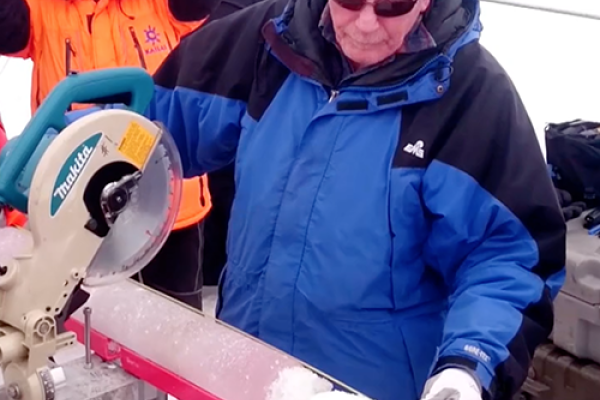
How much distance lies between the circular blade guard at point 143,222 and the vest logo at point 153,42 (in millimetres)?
941

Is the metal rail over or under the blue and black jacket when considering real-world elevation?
under

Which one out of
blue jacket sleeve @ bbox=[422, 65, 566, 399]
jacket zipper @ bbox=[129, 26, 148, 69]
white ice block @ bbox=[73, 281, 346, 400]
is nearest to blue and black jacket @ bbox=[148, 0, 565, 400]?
blue jacket sleeve @ bbox=[422, 65, 566, 399]

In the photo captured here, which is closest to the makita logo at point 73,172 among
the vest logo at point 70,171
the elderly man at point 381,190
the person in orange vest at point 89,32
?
the vest logo at point 70,171

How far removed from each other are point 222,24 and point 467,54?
44 cm

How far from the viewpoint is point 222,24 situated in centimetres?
163

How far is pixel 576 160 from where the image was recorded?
2.48m

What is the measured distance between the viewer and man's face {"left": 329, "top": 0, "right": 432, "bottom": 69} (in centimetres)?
141

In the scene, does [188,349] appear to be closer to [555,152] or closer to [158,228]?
[158,228]

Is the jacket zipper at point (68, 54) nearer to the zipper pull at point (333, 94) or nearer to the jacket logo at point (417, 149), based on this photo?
the zipper pull at point (333, 94)

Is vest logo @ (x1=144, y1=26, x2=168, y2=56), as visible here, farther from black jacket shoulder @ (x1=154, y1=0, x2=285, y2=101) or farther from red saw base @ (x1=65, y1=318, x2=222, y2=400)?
red saw base @ (x1=65, y1=318, x2=222, y2=400)

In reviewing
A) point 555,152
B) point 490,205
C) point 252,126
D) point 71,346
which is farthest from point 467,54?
point 555,152

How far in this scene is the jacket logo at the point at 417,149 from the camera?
140 cm

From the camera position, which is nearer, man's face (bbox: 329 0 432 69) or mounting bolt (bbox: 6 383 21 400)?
mounting bolt (bbox: 6 383 21 400)

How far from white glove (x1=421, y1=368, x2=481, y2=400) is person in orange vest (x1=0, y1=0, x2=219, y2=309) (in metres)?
1.06
